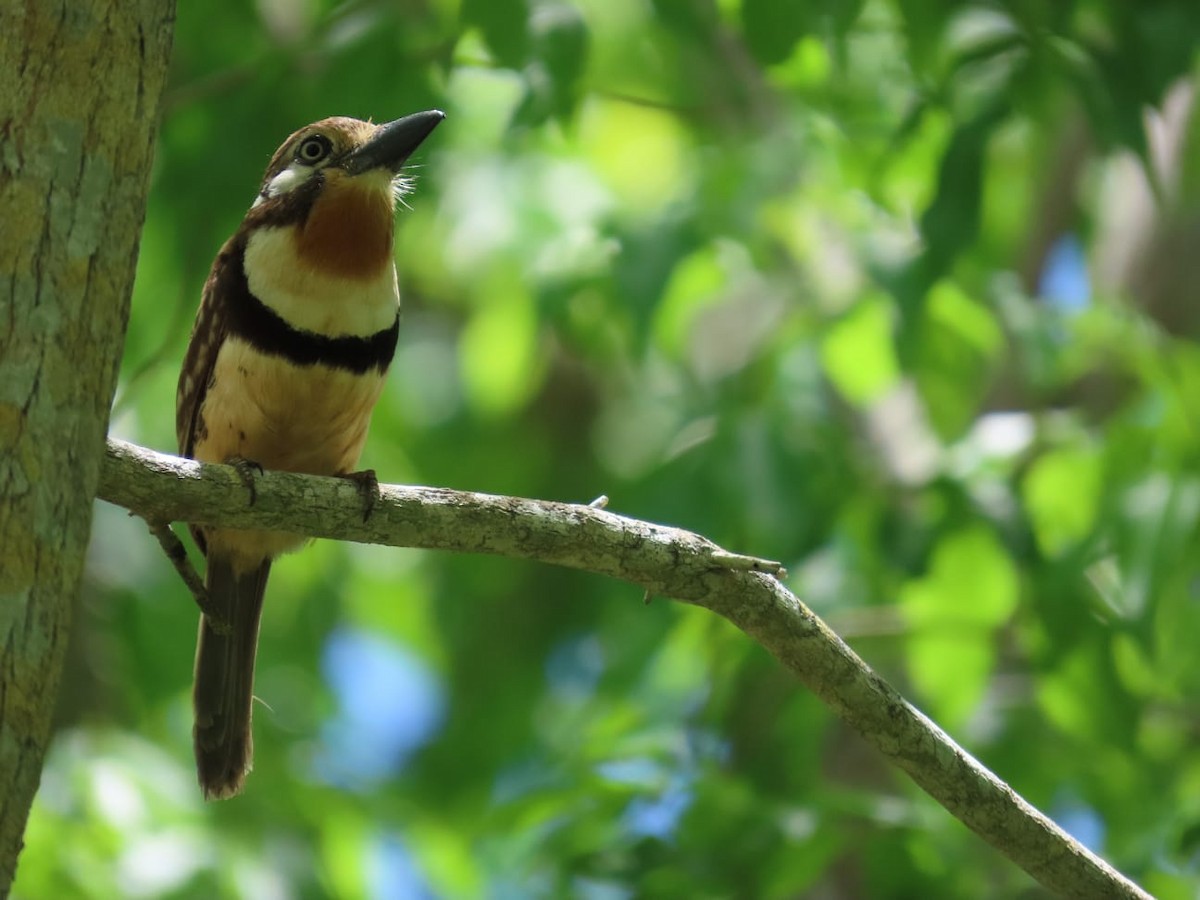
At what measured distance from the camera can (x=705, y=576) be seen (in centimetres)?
302

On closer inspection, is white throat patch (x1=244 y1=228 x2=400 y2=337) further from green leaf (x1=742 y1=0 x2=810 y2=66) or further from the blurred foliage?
green leaf (x1=742 y1=0 x2=810 y2=66)

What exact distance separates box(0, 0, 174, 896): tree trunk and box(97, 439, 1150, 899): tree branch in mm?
562

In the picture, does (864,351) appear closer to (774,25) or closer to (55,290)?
(774,25)

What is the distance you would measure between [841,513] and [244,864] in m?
2.43

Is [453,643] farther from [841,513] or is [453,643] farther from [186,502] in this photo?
[186,502]

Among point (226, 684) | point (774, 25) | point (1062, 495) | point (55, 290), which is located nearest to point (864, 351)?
point (1062, 495)

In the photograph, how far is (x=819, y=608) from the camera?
211 inches

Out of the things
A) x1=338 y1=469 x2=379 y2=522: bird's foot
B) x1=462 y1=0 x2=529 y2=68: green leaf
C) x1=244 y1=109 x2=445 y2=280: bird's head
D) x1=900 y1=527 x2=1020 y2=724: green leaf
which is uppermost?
x1=462 y1=0 x2=529 y2=68: green leaf

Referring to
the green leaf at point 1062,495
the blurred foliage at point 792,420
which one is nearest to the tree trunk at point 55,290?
the blurred foliage at point 792,420

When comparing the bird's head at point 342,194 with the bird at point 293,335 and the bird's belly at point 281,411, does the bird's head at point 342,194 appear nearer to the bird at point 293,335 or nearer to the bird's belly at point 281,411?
the bird at point 293,335

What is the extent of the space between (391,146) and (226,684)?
1590mm

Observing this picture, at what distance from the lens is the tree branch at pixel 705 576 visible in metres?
2.94

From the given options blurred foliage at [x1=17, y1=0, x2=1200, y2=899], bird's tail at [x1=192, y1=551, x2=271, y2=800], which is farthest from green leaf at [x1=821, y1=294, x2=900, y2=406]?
bird's tail at [x1=192, y1=551, x2=271, y2=800]

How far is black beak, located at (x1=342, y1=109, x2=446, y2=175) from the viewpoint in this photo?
4.08 meters
